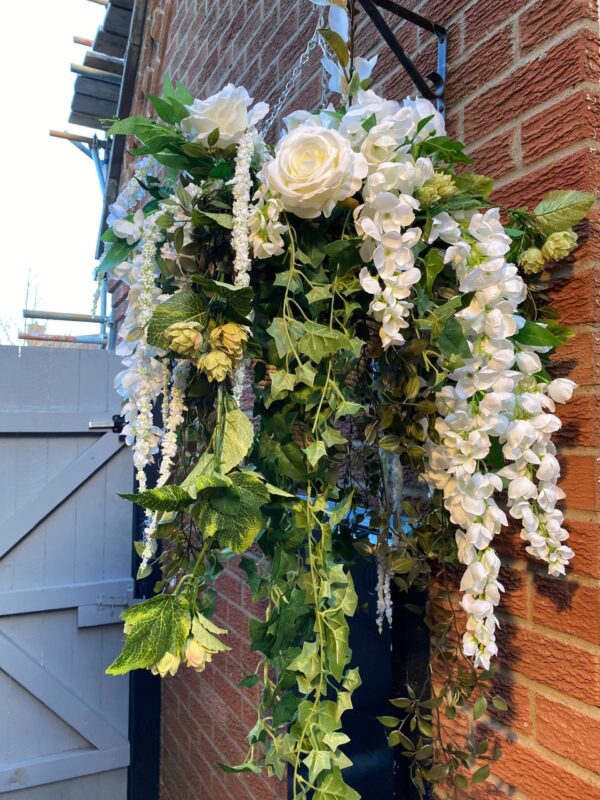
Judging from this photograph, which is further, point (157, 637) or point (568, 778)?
point (568, 778)

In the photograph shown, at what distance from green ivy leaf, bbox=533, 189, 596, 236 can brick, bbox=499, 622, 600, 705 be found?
58 cm

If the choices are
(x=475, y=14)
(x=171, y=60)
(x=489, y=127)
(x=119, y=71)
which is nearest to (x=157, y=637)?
(x=489, y=127)

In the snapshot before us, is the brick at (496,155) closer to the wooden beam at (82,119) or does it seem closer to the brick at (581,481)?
the brick at (581,481)

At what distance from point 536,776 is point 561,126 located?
95 centimetres

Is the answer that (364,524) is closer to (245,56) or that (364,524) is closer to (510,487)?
(510,487)

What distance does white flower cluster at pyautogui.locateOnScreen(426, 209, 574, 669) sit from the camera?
0.68 meters

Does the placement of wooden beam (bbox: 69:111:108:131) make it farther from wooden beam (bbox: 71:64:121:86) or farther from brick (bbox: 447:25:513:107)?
brick (bbox: 447:25:513:107)

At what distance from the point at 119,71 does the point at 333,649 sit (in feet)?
12.8

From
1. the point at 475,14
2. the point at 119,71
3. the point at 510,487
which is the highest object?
the point at 119,71

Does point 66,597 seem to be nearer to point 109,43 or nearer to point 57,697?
point 57,697

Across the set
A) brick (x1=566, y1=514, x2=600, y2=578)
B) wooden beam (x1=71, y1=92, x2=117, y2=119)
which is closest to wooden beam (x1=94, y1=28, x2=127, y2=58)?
wooden beam (x1=71, y1=92, x2=117, y2=119)

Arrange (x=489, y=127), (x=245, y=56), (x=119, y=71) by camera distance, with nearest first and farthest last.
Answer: (x=489, y=127)
(x=245, y=56)
(x=119, y=71)

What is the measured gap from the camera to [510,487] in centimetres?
73

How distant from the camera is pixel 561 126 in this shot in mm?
831
